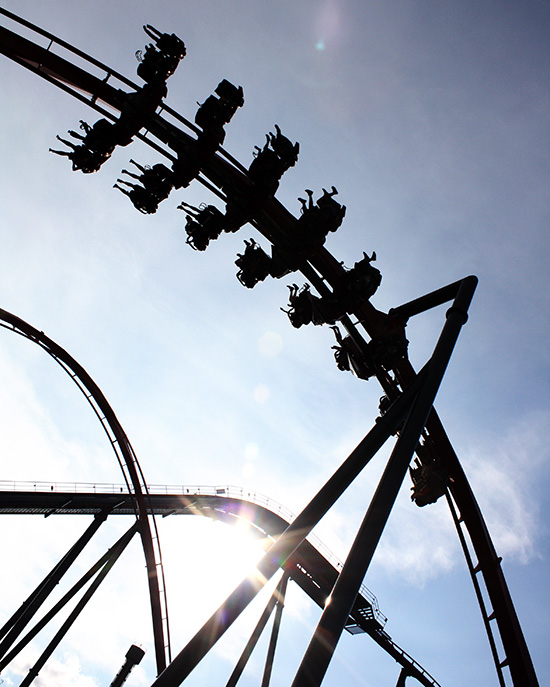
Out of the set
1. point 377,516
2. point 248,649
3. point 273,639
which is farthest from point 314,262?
point 273,639

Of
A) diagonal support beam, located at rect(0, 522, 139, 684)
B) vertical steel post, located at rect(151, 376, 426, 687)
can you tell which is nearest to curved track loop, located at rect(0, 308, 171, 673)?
diagonal support beam, located at rect(0, 522, 139, 684)

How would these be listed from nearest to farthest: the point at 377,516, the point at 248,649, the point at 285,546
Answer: the point at 377,516 < the point at 285,546 < the point at 248,649

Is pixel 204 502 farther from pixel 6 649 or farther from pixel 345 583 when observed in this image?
pixel 345 583

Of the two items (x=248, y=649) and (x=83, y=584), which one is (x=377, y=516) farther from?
(x=83, y=584)

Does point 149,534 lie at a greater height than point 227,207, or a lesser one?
lesser

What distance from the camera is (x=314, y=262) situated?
665 centimetres

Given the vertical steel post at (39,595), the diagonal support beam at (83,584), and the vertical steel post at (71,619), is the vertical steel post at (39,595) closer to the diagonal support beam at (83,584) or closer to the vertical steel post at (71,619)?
the diagonal support beam at (83,584)

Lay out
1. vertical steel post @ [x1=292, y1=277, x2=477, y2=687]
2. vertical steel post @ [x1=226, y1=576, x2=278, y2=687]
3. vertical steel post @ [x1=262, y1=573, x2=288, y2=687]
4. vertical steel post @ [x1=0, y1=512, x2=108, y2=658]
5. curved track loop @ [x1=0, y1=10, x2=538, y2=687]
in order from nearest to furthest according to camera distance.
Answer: vertical steel post @ [x1=292, y1=277, x2=477, y2=687]
curved track loop @ [x1=0, y1=10, x2=538, y2=687]
vertical steel post @ [x1=226, y1=576, x2=278, y2=687]
vertical steel post @ [x1=0, y1=512, x2=108, y2=658]
vertical steel post @ [x1=262, y1=573, x2=288, y2=687]

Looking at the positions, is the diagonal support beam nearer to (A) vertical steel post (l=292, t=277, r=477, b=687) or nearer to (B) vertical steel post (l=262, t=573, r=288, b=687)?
(B) vertical steel post (l=262, t=573, r=288, b=687)

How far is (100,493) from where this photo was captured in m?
13.4

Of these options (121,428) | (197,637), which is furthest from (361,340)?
(121,428)

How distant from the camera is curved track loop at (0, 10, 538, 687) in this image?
5.65 metres

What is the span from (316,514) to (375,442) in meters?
1.06

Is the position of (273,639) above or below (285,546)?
above
